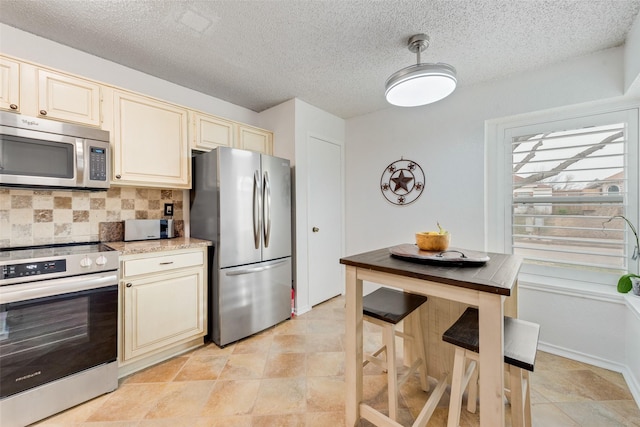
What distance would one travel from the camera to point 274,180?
2697 mm

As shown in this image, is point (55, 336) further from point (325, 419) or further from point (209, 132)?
point (209, 132)

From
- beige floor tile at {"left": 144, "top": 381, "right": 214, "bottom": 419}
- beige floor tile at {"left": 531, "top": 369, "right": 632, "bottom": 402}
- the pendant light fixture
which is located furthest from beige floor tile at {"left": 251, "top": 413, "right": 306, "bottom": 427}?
the pendant light fixture

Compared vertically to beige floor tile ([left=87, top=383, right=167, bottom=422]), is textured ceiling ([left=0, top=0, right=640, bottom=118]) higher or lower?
higher

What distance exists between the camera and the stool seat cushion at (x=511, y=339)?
1.10 m

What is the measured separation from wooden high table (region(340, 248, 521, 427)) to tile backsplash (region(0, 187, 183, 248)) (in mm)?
2130

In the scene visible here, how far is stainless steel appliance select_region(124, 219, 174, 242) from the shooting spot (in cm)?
230

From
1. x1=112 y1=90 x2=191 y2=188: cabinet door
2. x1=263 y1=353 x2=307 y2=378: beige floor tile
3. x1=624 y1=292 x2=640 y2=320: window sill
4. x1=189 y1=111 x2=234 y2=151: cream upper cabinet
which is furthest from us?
x1=189 y1=111 x2=234 y2=151: cream upper cabinet

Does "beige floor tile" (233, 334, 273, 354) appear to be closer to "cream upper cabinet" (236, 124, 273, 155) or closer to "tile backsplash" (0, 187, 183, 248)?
"tile backsplash" (0, 187, 183, 248)

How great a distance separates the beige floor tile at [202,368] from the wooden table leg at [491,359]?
5.71 feet

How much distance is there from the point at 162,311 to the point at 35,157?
4.38 feet

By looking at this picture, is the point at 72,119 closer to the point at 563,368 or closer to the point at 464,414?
the point at 464,414

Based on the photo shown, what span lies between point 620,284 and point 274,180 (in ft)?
9.61

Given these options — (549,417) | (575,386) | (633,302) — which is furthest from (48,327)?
(633,302)

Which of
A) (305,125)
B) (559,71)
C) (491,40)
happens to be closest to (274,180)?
(305,125)
